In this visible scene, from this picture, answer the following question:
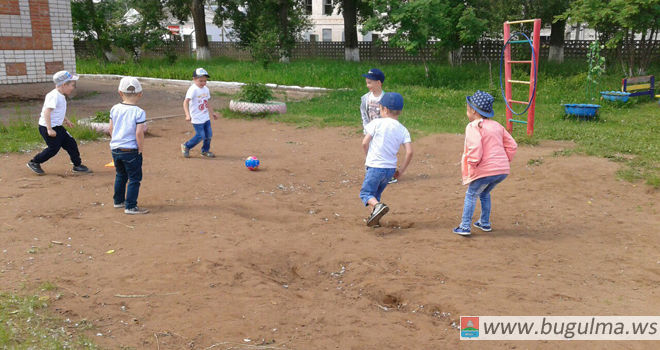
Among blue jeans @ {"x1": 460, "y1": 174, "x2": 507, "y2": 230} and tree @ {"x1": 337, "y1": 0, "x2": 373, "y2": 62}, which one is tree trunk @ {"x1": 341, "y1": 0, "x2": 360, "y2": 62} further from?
blue jeans @ {"x1": 460, "y1": 174, "x2": 507, "y2": 230}

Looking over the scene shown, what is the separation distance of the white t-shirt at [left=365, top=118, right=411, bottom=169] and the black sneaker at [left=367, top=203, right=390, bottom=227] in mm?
458

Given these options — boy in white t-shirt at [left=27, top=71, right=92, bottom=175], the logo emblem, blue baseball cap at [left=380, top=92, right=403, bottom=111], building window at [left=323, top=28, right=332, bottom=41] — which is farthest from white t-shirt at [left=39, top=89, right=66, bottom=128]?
building window at [left=323, top=28, right=332, bottom=41]

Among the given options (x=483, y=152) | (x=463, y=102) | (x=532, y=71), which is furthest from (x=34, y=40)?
(x=483, y=152)

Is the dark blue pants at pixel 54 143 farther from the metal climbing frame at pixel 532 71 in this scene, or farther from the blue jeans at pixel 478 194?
the metal climbing frame at pixel 532 71

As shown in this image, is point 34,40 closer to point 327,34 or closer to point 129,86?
point 129,86

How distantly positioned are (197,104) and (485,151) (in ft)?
16.9

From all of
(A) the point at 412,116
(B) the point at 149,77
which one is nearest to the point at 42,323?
(A) the point at 412,116

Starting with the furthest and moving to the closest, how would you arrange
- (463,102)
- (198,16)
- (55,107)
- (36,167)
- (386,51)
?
(386,51) → (198,16) → (463,102) → (36,167) → (55,107)

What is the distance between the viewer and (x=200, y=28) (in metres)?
30.2

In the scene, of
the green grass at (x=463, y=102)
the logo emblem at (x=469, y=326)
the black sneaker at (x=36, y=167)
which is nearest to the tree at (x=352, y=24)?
the green grass at (x=463, y=102)

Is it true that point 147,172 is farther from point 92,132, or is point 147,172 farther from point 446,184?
point 446,184

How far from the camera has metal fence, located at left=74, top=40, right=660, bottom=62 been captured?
2297cm

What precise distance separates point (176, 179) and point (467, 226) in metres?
4.23

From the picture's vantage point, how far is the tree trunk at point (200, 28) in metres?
29.5
